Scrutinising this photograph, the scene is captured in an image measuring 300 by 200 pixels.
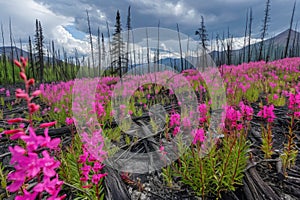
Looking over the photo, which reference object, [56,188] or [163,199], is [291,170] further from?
[56,188]

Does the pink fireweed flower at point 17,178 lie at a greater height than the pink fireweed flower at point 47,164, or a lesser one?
lesser

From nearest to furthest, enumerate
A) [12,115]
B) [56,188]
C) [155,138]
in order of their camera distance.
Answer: [56,188]
[155,138]
[12,115]

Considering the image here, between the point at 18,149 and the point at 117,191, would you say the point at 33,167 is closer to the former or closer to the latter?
the point at 18,149

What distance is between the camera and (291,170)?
253 cm

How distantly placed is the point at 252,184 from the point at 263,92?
7.01 meters

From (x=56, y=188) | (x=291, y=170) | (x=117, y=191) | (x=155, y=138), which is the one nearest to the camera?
(x=56, y=188)

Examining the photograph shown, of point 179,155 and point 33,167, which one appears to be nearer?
point 33,167

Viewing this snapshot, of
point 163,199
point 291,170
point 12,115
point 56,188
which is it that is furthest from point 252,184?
point 12,115

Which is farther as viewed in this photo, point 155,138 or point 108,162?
point 155,138

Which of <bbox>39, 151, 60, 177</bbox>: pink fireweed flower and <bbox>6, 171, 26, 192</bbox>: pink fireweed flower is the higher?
<bbox>39, 151, 60, 177</bbox>: pink fireweed flower

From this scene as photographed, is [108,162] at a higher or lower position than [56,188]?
lower

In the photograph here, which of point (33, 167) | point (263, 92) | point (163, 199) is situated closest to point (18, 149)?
point (33, 167)

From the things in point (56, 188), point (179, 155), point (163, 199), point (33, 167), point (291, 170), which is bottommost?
point (163, 199)

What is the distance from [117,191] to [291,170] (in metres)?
2.31
